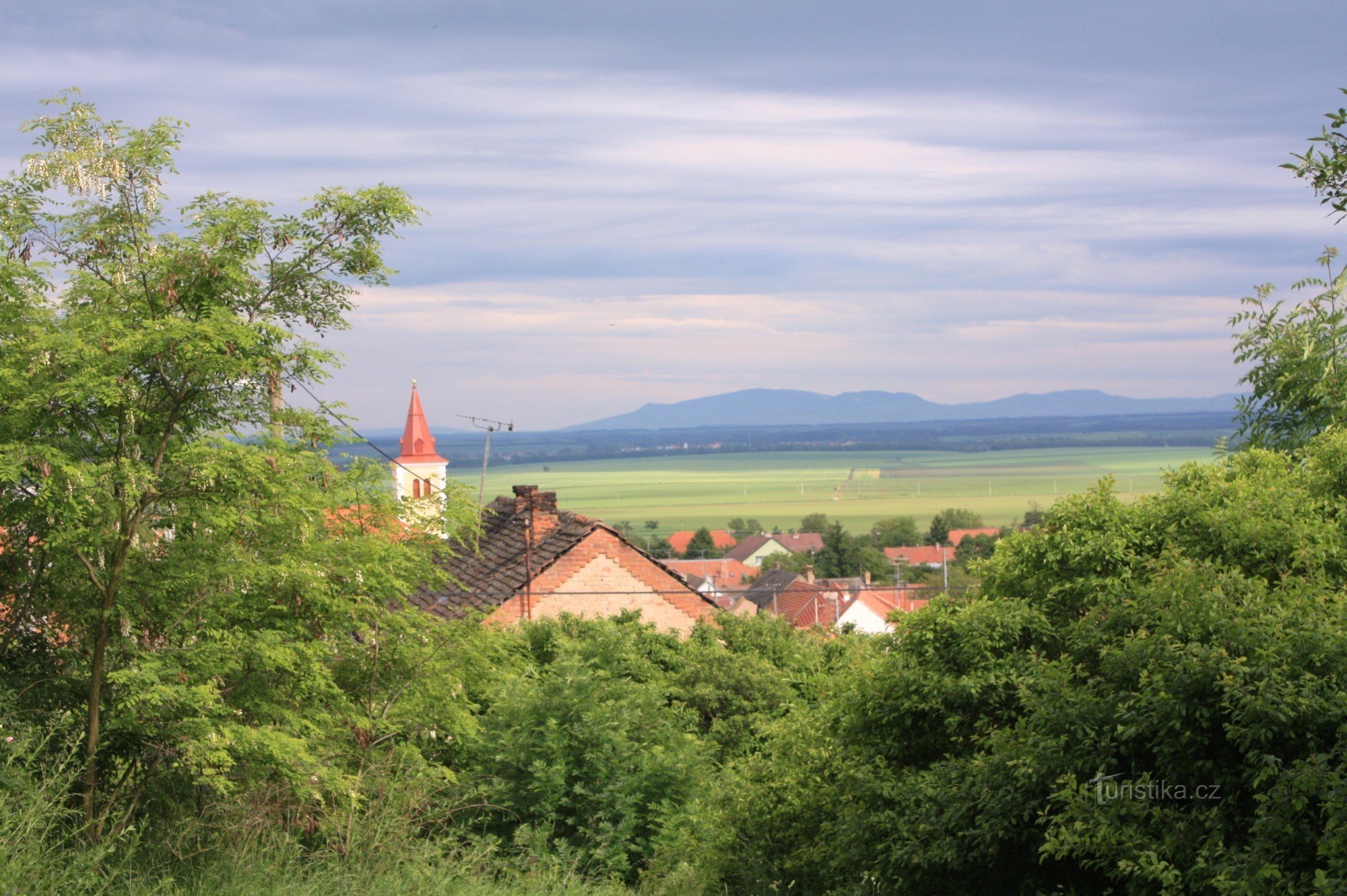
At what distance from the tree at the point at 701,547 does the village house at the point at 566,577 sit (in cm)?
12251

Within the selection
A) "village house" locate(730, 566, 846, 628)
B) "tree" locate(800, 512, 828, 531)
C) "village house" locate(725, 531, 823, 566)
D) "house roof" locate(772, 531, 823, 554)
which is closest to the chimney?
"village house" locate(730, 566, 846, 628)

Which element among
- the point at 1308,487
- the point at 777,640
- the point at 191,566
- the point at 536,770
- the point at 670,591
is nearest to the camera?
the point at 191,566

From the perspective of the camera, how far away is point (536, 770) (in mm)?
14562

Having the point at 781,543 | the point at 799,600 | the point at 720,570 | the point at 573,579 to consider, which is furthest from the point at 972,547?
the point at 573,579

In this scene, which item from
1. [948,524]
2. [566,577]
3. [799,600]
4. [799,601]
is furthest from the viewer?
[948,524]

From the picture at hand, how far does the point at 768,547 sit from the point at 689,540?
45.0 ft

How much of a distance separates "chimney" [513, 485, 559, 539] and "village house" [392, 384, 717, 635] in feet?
0.10

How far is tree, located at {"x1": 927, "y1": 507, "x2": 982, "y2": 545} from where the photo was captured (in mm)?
156125

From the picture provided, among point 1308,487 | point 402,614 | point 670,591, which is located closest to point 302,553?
point 402,614

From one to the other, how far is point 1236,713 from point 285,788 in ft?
26.3

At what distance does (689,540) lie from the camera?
167500 millimetres

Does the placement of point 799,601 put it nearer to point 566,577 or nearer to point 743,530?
point 566,577

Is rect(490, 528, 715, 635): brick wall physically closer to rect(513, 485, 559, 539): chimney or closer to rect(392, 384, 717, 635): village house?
rect(392, 384, 717, 635): village house

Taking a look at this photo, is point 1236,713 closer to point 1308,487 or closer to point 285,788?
point 1308,487
